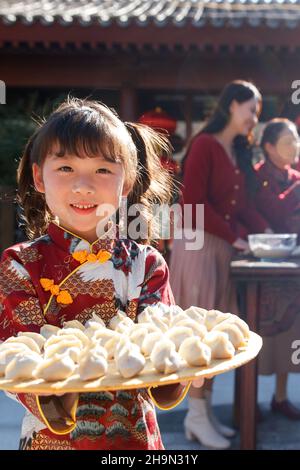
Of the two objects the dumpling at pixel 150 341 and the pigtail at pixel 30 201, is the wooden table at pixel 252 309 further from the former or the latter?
the dumpling at pixel 150 341

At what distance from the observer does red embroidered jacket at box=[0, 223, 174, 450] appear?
5.50 feet

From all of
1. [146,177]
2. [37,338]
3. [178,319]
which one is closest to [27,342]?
[37,338]

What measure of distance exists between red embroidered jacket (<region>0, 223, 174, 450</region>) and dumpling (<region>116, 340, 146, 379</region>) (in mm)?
227

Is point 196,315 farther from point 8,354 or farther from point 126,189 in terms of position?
point 8,354

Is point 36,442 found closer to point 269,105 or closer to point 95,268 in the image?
point 95,268

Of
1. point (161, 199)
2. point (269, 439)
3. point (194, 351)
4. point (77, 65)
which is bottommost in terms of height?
point (269, 439)

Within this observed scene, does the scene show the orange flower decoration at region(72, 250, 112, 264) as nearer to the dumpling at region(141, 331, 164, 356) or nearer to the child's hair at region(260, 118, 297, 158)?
the dumpling at region(141, 331, 164, 356)

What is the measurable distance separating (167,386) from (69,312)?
305 mm

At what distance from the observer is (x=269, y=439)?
4113 millimetres

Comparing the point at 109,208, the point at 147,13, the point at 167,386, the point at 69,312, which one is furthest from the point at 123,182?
the point at 147,13

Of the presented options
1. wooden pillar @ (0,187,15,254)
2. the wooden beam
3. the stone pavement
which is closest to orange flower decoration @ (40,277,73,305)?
the stone pavement

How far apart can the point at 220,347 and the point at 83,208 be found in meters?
0.46

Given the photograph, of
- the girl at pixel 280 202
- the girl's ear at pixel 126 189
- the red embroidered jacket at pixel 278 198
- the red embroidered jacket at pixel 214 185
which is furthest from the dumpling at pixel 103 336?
the red embroidered jacket at pixel 278 198

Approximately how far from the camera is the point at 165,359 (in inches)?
57.6
